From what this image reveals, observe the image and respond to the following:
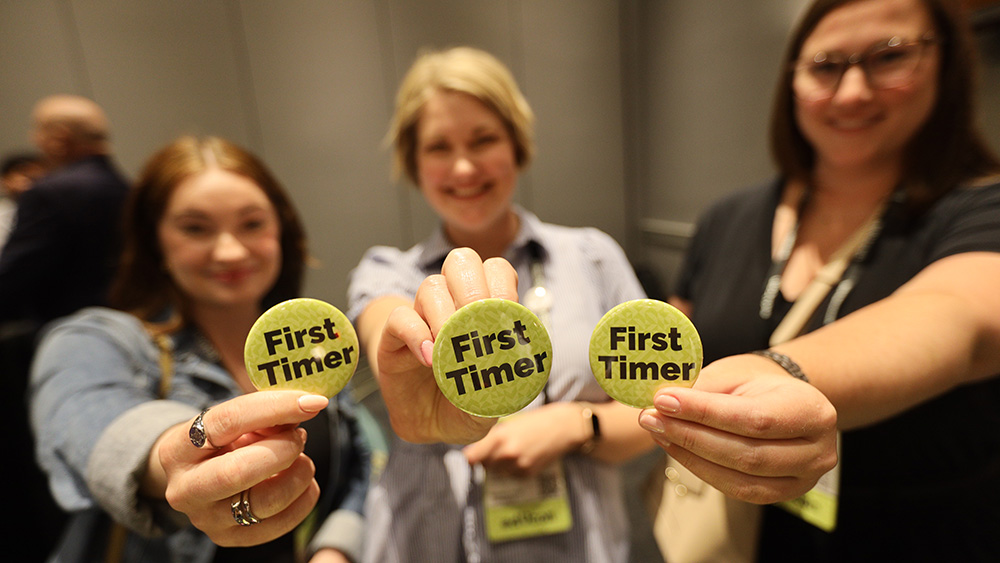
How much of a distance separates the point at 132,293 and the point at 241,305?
1.75 ft

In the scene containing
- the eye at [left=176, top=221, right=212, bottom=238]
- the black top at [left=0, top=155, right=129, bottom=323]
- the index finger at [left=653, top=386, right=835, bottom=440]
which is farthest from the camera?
the black top at [left=0, top=155, right=129, bottom=323]

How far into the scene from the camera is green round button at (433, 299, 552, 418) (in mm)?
488

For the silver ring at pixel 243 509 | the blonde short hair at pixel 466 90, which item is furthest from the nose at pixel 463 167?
the silver ring at pixel 243 509

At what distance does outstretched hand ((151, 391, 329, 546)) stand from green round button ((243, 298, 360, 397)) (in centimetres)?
4

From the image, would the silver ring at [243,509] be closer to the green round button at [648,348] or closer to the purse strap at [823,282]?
the green round button at [648,348]

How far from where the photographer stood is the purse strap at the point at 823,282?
0.81 metres

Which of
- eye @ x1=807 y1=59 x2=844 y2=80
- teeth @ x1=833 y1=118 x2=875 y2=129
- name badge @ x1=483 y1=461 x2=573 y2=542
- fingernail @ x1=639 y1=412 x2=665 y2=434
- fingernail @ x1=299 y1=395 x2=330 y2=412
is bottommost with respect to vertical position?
name badge @ x1=483 y1=461 x2=573 y2=542

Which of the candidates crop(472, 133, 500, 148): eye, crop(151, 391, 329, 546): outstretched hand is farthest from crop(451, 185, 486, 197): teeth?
crop(151, 391, 329, 546): outstretched hand

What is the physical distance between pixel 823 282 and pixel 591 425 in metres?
0.57

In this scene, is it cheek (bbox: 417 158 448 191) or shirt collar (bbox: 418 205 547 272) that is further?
cheek (bbox: 417 158 448 191)

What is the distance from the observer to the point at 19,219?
1.52 meters

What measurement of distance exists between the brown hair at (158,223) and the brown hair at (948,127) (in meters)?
1.41

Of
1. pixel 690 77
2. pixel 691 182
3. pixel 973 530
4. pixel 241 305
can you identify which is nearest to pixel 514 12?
pixel 690 77

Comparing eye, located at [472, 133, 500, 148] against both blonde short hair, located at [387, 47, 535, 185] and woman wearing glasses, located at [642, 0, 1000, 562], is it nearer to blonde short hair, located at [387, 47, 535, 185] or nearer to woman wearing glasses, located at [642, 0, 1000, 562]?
blonde short hair, located at [387, 47, 535, 185]
